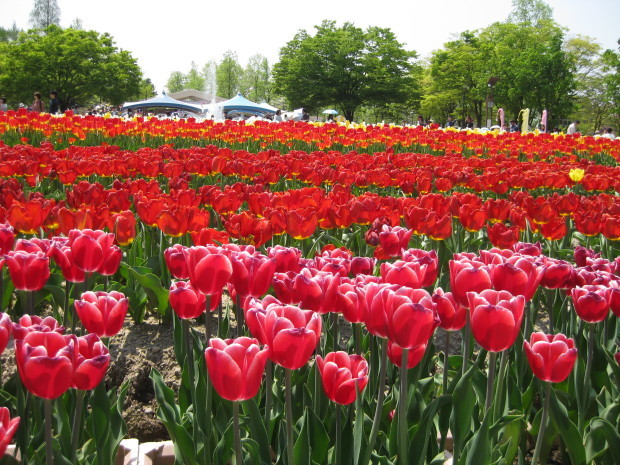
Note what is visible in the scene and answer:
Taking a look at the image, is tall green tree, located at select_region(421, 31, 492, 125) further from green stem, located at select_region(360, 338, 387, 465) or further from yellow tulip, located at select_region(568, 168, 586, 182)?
green stem, located at select_region(360, 338, 387, 465)

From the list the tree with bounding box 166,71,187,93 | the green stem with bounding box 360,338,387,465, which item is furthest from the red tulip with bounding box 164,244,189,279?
the tree with bounding box 166,71,187,93

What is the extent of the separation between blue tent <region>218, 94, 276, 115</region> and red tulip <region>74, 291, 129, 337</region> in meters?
41.5

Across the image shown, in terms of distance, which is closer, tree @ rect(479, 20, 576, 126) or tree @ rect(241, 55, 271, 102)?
tree @ rect(479, 20, 576, 126)

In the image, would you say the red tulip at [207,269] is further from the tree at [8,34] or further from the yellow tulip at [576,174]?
the tree at [8,34]

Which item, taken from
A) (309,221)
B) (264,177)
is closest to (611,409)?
(309,221)

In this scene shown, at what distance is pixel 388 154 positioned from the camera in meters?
7.02

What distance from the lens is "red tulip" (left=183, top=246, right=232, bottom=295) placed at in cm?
145

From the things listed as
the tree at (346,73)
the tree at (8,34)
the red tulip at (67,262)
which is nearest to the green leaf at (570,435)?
the red tulip at (67,262)

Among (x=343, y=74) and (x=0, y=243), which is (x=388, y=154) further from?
(x=343, y=74)

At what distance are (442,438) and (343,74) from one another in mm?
56530

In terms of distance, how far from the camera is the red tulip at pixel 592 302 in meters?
1.66

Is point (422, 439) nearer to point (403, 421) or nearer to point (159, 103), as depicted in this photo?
point (403, 421)

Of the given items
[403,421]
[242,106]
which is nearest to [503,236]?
[403,421]

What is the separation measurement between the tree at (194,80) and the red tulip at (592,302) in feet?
364
